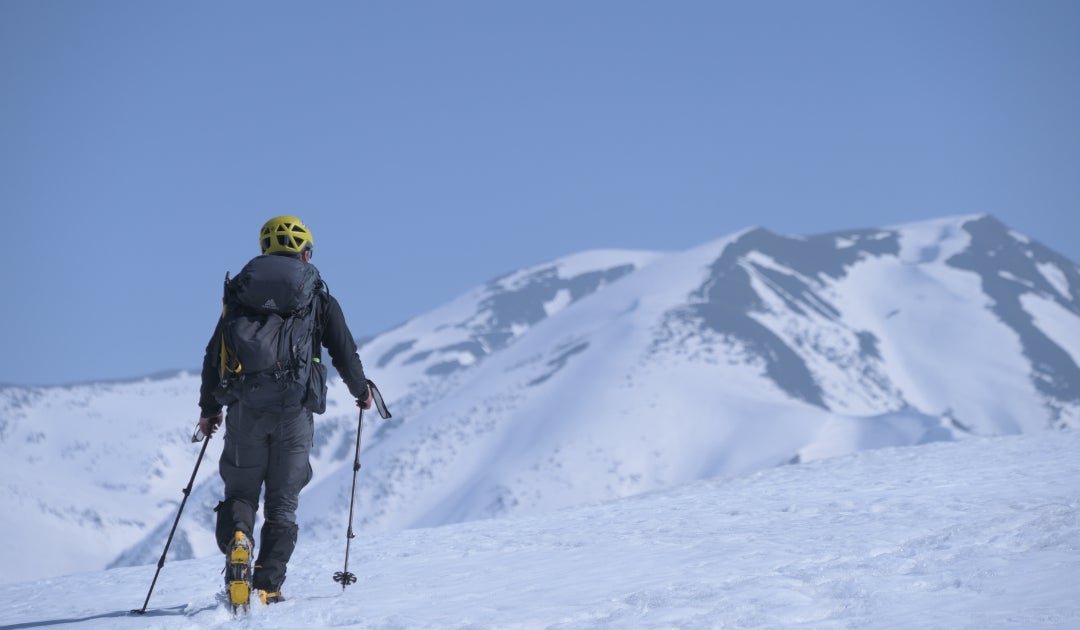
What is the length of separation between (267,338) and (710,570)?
3727mm

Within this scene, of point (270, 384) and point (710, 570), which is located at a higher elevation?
point (270, 384)

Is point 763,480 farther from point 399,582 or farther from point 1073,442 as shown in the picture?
point 399,582

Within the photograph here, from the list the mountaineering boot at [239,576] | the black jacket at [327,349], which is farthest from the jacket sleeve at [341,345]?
the mountaineering boot at [239,576]

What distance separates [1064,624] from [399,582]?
5059 mm

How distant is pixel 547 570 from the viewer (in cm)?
1048

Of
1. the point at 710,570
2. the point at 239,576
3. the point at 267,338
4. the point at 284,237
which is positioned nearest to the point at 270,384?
the point at 267,338

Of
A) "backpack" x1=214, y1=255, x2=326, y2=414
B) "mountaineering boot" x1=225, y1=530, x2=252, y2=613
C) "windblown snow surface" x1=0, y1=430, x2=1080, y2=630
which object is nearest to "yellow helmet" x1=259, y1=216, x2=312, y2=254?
"backpack" x1=214, y1=255, x2=326, y2=414

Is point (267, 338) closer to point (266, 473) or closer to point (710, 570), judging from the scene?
point (266, 473)

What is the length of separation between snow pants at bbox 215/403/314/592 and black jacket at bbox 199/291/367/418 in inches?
8.3

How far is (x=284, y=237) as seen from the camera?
9.31m

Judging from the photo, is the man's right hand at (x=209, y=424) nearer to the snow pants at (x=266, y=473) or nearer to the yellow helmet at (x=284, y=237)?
the snow pants at (x=266, y=473)

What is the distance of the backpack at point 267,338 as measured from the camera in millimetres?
8914

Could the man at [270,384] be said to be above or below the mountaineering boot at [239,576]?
above

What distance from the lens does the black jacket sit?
916 centimetres
